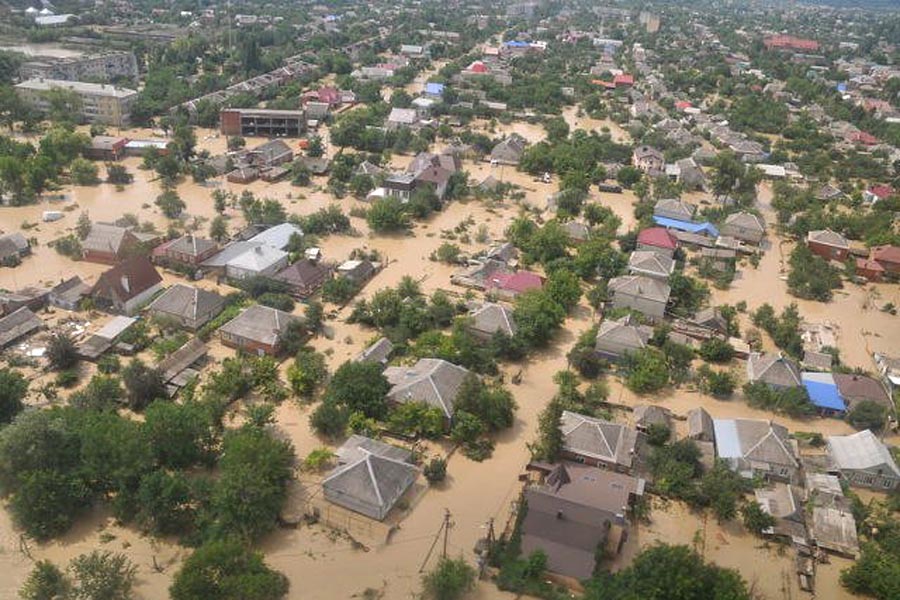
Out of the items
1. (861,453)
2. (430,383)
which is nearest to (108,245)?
(430,383)

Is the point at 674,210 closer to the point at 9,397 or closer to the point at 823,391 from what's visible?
the point at 823,391

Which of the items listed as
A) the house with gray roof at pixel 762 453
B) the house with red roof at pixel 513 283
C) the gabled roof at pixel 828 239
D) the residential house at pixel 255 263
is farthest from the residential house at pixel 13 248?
the gabled roof at pixel 828 239

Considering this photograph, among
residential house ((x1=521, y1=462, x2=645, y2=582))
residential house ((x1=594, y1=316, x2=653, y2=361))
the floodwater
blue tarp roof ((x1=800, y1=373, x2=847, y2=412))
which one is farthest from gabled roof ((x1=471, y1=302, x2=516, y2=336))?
blue tarp roof ((x1=800, y1=373, x2=847, y2=412))

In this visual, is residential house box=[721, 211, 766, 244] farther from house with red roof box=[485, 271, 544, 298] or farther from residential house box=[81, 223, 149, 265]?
residential house box=[81, 223, 149, 265]

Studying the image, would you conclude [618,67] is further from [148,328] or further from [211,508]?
[211,508]


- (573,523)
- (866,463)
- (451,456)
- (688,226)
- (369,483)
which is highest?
(573,523)
